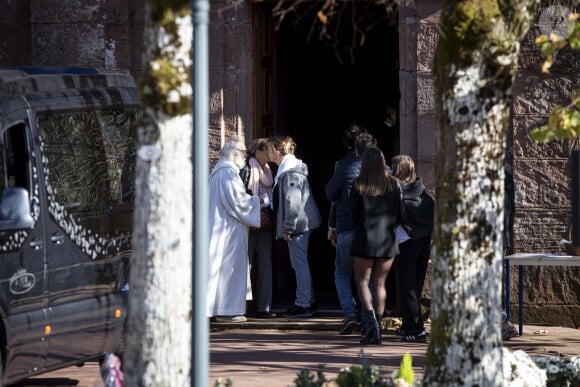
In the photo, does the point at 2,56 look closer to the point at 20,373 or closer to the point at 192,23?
the point at 20,373

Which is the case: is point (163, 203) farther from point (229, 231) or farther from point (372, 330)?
point (229, 231)

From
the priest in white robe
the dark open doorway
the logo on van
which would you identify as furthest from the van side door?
the dark open doorway

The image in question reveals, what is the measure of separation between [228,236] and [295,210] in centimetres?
73

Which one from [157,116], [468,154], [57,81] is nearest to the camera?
[157,116]

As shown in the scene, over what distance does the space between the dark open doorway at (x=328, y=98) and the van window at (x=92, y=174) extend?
21.6ft

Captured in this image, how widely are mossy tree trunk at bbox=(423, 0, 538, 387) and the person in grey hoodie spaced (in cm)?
607

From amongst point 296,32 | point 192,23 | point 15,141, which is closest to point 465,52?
point 192,23

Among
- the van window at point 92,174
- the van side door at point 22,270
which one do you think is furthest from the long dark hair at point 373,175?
the van side door at point 22,270

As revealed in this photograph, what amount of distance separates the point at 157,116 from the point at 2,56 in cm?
869

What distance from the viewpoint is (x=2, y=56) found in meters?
14.1

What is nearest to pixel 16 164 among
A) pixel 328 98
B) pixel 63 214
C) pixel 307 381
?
pixel 63 214

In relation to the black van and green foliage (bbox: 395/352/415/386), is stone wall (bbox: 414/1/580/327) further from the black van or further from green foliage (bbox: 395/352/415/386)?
green foliage (bbox: 395/352/415/386)

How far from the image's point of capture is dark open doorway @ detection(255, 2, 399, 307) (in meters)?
16.6

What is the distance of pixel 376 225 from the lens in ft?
36.8
